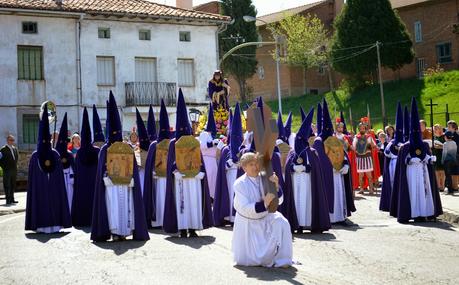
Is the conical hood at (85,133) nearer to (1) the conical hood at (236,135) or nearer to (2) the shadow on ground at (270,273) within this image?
(1) the conical hood at (236,135)

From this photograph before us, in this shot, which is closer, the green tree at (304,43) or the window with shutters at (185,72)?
the window with shutters at (185,72)

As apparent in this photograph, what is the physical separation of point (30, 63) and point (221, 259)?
25946 mm

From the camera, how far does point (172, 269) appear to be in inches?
381

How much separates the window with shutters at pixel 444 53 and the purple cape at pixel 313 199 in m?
44.9

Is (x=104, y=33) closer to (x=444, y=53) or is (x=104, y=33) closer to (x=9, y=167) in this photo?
(x=9, y=167)

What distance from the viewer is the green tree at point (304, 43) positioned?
59.0 metres

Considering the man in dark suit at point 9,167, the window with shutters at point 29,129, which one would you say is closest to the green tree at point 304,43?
the window with shutters at point 29,129

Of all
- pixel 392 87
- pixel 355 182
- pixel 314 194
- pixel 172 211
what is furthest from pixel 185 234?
pixel 392 87

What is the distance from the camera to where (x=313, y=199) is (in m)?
13.4

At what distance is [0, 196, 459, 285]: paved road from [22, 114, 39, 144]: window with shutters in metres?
20.8

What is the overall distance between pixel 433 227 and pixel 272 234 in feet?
17.0

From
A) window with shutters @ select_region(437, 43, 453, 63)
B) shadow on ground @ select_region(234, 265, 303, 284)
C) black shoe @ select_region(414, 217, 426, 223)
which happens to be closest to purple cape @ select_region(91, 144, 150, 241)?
shadow on ground @ select_region(234, 265, 303, 284)

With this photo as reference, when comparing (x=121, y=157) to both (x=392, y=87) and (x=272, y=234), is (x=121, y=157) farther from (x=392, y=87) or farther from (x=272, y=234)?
(x=392, y=87)

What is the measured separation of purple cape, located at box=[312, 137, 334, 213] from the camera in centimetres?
1432
